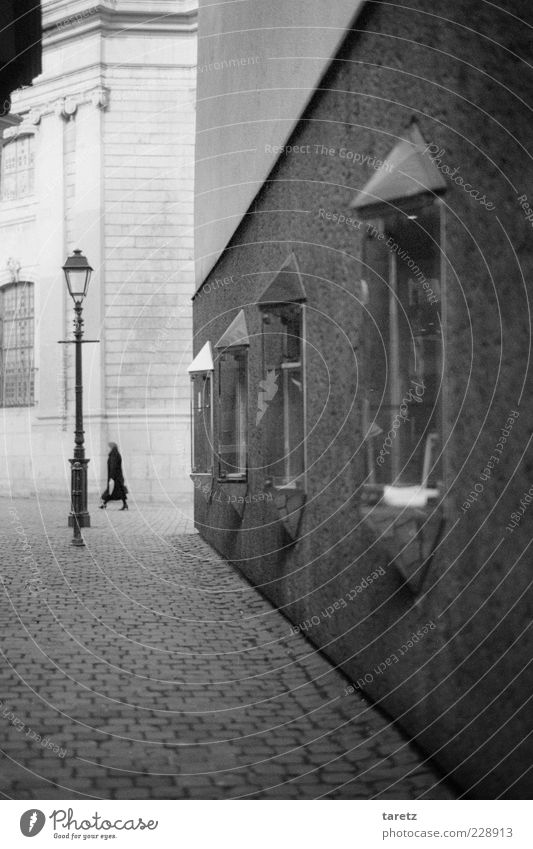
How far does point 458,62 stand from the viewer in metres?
3.75

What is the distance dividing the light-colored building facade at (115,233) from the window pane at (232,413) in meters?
14.3

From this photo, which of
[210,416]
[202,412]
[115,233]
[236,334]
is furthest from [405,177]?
[115,233]

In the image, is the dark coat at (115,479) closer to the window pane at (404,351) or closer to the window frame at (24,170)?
the window frame at (24,170)

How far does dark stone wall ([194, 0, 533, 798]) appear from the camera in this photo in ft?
10.9

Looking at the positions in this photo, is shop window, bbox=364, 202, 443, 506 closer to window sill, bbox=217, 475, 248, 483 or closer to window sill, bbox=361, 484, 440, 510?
window sill, bbox=361, 484, 440, 510

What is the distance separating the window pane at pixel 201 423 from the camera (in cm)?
1177

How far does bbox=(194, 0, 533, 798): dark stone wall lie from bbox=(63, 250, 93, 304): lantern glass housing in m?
8.44

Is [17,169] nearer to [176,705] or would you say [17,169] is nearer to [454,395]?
[176,705]

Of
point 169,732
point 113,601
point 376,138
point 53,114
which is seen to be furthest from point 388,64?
point 53,114

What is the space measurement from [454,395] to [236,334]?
19.0 feet

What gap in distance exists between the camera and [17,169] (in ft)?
92.7

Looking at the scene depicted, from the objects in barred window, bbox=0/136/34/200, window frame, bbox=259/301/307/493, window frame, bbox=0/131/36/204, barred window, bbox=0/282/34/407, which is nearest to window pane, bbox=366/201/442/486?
window frame, bbox=259/301/307/493

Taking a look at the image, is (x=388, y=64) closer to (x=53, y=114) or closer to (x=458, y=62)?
(x=458, y=62)
